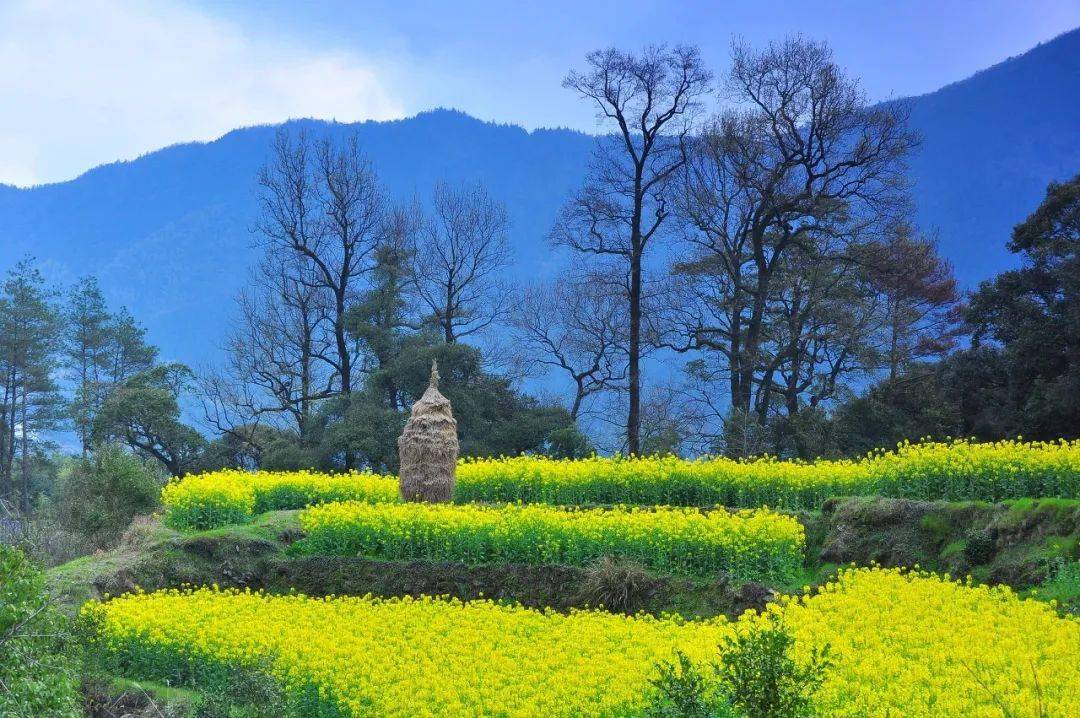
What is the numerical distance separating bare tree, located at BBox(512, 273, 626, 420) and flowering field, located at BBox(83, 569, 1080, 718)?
1750 cm

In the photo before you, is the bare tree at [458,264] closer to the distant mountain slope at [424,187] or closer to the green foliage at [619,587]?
the green foliage at [619,587]

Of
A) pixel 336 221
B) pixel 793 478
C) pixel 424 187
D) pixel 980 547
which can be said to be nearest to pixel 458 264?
pixel 336 221

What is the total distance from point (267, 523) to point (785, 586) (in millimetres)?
7824

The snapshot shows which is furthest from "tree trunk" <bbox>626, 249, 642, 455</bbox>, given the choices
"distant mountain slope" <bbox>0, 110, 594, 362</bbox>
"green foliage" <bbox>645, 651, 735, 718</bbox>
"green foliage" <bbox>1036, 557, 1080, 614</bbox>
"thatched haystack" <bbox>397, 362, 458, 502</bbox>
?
"distant mountain slope" <bbox>0, 110, 594, 362</bbox>

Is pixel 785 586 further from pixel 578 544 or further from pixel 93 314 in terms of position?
pixel 93 314

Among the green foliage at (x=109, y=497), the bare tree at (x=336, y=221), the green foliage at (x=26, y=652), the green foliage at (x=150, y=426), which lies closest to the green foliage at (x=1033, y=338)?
the green foliage at (x=26, y=652)

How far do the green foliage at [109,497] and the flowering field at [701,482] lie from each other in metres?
3.04

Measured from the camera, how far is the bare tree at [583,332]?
28.8m

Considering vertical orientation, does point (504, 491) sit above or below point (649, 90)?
below

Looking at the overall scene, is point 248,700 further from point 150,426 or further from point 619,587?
point 150,426

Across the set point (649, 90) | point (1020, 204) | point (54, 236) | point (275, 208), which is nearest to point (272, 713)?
point (649, 90)

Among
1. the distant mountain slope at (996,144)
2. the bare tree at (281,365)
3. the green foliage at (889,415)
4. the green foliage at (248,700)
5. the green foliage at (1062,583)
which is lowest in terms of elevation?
the green foliage at (248,700)

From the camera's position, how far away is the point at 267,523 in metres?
14.5

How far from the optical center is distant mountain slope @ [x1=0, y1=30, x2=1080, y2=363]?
70.3m
